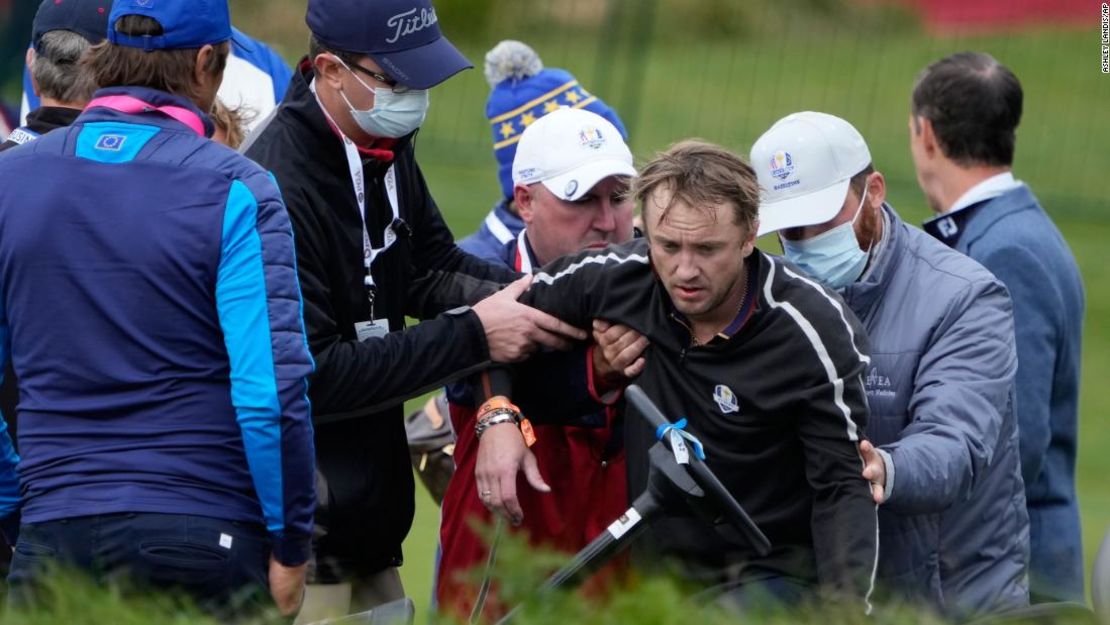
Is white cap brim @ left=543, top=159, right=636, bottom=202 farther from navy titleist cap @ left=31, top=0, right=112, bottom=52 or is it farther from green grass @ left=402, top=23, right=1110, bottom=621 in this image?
green grass @ left=402, top=23, right=1110, bottom=621

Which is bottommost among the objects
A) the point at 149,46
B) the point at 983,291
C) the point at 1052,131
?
the point at 1052,131

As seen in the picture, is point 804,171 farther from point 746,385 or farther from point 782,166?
point 746,385

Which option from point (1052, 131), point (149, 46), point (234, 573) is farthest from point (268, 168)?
point (1052, 131)

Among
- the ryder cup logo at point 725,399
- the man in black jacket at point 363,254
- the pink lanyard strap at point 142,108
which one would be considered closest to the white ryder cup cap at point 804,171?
the ryder cup logo at point 725,399

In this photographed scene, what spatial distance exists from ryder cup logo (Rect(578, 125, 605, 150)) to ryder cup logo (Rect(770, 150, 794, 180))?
2.12 ft

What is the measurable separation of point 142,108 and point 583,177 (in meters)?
1.42

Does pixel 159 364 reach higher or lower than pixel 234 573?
higher

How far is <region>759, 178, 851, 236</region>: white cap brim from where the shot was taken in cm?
439

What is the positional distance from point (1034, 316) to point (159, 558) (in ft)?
8.93

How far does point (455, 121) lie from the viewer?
1559 cm

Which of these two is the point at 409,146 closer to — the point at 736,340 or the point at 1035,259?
the point at 736,340

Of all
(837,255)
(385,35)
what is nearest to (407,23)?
(385,35)

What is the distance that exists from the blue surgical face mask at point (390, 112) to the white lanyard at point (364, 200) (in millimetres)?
64

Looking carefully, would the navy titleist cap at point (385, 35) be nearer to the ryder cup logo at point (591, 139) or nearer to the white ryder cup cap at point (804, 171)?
the ryder cup logo at point (591, 139)
